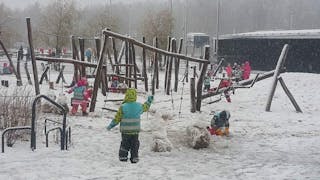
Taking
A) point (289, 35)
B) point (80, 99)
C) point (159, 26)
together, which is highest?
point (159, 26)

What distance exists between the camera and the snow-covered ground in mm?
8430

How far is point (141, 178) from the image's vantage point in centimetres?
809

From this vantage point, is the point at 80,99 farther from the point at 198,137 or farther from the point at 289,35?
the point at 289,35

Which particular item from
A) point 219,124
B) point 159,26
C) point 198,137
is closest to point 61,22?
point 159,26

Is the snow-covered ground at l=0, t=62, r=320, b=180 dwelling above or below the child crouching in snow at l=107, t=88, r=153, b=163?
below

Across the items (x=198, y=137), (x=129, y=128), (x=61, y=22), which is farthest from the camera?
(x=61, y=22)

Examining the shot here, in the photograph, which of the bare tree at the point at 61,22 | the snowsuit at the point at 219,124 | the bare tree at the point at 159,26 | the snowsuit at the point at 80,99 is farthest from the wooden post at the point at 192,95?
the bare tree at the point at 159,26

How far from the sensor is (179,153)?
10.1 metres

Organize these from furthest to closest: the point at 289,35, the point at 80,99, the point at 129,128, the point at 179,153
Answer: the point at 289,35 < the point at 80,99 < the point at 179,153 < the point at 129,128

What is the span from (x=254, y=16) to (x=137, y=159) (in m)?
97.2

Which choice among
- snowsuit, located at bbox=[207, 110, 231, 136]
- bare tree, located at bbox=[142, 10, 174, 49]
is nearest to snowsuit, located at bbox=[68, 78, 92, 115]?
snowsuit, located at bbox=[207, 110, 231, 136]

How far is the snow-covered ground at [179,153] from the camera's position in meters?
8.43

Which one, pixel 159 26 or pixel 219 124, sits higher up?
pixel 159 26

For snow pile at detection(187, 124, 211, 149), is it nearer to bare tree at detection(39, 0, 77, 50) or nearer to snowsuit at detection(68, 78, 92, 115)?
snowsuit at detection(68, 78, 92, 115)
